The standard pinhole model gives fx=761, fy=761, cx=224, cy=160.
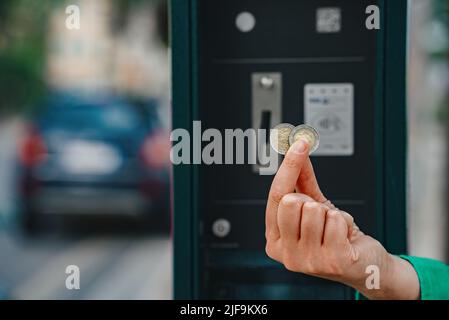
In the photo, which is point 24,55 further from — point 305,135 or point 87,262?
point 305,135

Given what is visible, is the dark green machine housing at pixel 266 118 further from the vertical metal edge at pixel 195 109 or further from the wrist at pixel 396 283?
the wrist at pixel 396 283

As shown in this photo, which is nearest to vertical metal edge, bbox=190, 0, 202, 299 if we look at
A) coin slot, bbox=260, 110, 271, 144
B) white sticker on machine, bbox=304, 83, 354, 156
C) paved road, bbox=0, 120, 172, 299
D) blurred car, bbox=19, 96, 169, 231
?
coin slot, bbox=260, 110, 271, 144

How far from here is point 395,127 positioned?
2.43 meters

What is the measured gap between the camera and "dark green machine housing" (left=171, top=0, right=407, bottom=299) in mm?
2441

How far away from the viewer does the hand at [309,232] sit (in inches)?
60.1

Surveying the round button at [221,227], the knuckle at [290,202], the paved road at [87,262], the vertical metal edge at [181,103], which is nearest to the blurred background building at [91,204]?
the paved road at [87,262]

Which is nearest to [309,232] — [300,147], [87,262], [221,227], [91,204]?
[300,147]

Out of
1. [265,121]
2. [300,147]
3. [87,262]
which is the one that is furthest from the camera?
[87,262]

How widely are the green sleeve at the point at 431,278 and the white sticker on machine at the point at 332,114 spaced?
711 millimetres

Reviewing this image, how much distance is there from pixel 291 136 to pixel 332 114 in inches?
37.4

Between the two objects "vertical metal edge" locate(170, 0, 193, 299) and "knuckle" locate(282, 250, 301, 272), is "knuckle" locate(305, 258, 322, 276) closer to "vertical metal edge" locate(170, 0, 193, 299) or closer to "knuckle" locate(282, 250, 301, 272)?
"knuckle" locate(282, 250, 301, 272)

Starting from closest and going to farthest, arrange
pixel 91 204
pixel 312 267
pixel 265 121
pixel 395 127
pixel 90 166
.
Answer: pixel 312 267, pixel 395 127, pixel 265 121, pixel 90 166, pixel 91 204
